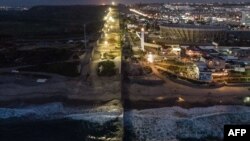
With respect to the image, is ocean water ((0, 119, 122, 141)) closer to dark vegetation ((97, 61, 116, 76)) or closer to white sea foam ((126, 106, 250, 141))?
white sea foam ((126, 106, 250, 141))

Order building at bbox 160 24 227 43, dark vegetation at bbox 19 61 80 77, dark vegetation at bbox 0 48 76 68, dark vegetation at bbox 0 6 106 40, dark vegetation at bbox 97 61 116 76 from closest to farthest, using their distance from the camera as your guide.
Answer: dark vegetation at bbox 97 61 116 76 → dark vegetation at bbox 19 61 80 77 → dark vegetation at bbox 0 48 76 68 → building at bbox 160 24 227 43 → dark vegetation at bbox 0 6 106 40

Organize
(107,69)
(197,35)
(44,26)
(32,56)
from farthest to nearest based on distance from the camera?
(44,26)
(197,35)
(32,56)
(107,69)

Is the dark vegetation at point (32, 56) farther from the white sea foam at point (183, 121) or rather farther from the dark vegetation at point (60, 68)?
the white sea foam at point (183, 121)

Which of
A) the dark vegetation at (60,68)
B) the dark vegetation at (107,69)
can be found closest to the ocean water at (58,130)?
the dark vegetation at (107,69)

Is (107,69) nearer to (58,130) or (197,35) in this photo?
(58,130)

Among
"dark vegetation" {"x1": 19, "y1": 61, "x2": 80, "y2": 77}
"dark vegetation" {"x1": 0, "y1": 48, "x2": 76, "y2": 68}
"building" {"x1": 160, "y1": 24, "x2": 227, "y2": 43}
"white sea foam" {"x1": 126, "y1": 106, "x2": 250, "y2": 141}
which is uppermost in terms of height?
"building" {"x1": 160, "y1": 24, "x2": 227, "y2": 43}

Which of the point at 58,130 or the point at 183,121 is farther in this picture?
the point at 183,121

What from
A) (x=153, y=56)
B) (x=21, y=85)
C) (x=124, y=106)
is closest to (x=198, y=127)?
(x=124, y=106)

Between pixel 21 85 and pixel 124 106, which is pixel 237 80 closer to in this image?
pixel 124 106

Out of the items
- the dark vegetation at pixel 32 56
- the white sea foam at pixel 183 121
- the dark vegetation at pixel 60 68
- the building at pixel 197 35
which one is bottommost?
the white sea foam at pixel 183 121

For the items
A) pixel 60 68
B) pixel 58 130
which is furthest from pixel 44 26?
pixel 58 130

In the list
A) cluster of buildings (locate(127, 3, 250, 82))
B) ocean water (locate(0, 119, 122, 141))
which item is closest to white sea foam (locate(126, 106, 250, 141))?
ocean water (locate(0, 119, 122, 141))
